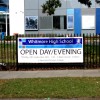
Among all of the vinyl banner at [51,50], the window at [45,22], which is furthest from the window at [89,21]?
the vinyl banner at [51,50]

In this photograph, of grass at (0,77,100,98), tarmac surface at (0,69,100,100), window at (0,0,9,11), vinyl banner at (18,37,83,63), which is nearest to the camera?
grass at (0,77,100,98)

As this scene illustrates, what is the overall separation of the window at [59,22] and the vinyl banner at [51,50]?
33274mm

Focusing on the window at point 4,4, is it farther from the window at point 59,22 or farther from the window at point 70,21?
the window at point 70,21

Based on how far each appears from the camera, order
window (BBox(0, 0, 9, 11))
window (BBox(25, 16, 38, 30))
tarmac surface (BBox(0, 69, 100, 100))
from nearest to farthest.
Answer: tarmac surface (BBox(0, 69, 100, 100)), window (BBox(25, 16, 38, 30)), window (BBox(0, 0, 9, 11))

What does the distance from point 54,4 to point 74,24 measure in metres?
26.0

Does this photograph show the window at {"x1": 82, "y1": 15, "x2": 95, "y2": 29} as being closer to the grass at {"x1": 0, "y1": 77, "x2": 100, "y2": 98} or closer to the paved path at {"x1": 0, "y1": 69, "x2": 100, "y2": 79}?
the paved path at {"x1": 0, "y1": 69, "x2": 100, "y2": 79}

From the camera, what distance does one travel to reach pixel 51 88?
35.5ft

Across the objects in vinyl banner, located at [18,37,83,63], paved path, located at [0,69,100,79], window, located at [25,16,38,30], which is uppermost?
window, located at [25,16,38,30]

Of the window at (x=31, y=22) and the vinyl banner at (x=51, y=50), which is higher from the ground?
the window at (x=31, y=22)

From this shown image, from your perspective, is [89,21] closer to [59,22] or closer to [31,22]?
[59,22]

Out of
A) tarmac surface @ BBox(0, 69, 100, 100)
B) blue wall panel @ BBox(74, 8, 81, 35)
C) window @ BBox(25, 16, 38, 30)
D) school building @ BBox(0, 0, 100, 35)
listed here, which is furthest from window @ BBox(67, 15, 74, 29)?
tarmac surface @ BBox(0, 69, 100, 100)

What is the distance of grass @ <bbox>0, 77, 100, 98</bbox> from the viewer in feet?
32.9

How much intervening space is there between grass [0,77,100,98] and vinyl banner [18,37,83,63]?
3364mm

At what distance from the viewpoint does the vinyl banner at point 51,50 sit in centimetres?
1584
